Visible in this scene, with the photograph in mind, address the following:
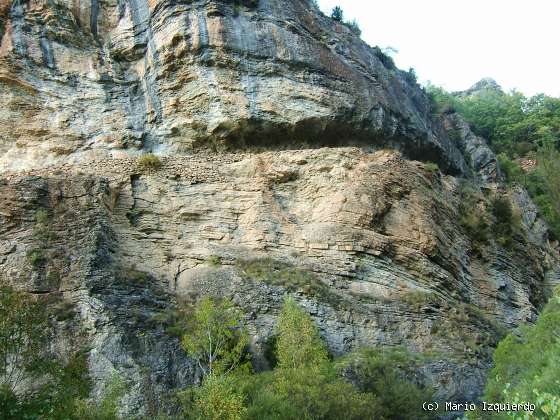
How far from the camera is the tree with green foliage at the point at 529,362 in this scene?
42.7 ft

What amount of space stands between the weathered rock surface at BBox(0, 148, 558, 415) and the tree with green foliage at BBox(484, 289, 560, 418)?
76.6 inches

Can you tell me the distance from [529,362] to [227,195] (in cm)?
1112

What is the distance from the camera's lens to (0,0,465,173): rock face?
24.5 meters

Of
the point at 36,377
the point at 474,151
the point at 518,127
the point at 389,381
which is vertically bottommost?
the point at 389,381

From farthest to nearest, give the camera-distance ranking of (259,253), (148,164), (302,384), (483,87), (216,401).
Answer: 1. (483,87)
2. (148,164)
3. (259,253)
4. (302,384)
5. (216,401)

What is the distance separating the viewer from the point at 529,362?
15242 millimetres

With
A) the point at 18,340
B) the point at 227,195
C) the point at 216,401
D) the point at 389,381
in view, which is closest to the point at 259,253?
the point at 227,195

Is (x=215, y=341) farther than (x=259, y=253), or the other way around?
(x=259, y=253)

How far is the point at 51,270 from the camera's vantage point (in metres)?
17.5

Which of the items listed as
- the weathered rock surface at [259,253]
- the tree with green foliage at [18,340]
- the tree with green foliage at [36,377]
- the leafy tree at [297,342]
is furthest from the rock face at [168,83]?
the tree with green foliage at [36,377]

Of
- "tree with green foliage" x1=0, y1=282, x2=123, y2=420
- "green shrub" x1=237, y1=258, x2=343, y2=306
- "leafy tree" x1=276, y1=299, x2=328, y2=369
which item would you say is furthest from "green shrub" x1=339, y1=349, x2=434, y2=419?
"tree with green foliage" x1=0, y1=282, x2=123, y2=420

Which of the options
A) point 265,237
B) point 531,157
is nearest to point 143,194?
Answer: point 265,237

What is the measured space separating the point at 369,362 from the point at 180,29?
14.8 metres

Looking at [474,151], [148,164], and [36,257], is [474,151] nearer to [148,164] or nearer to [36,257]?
[148,164]
